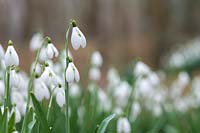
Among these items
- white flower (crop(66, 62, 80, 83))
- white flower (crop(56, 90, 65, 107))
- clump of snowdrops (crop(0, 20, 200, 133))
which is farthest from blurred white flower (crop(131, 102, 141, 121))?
white flower (crop(66, 62, 80, 83))

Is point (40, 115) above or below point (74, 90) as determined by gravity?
below

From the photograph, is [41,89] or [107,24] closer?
[41,89]

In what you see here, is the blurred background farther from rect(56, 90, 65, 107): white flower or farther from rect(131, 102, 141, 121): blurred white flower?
rect(56, 90, 65, 107): white flower

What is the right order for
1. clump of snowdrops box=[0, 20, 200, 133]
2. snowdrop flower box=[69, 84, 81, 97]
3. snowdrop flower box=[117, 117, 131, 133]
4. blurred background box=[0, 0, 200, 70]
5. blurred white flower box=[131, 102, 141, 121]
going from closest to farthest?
clump of snowdrops box=[0, 20, 200, 133] → snowdrop flower box=[117, 117, 131, 133] → blurred white flower box=[131, 102, 141, 121] → snowdrop flower box=[69, 84, 81, 97] → blurred background box=[0, 0, 200, 70]

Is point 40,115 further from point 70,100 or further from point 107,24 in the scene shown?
point 107,24

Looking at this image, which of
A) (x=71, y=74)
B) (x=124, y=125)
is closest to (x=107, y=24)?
(x=124, y=125)

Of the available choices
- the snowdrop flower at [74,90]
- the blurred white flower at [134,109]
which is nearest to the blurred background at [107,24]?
the snowdrop flower at [74,90]
